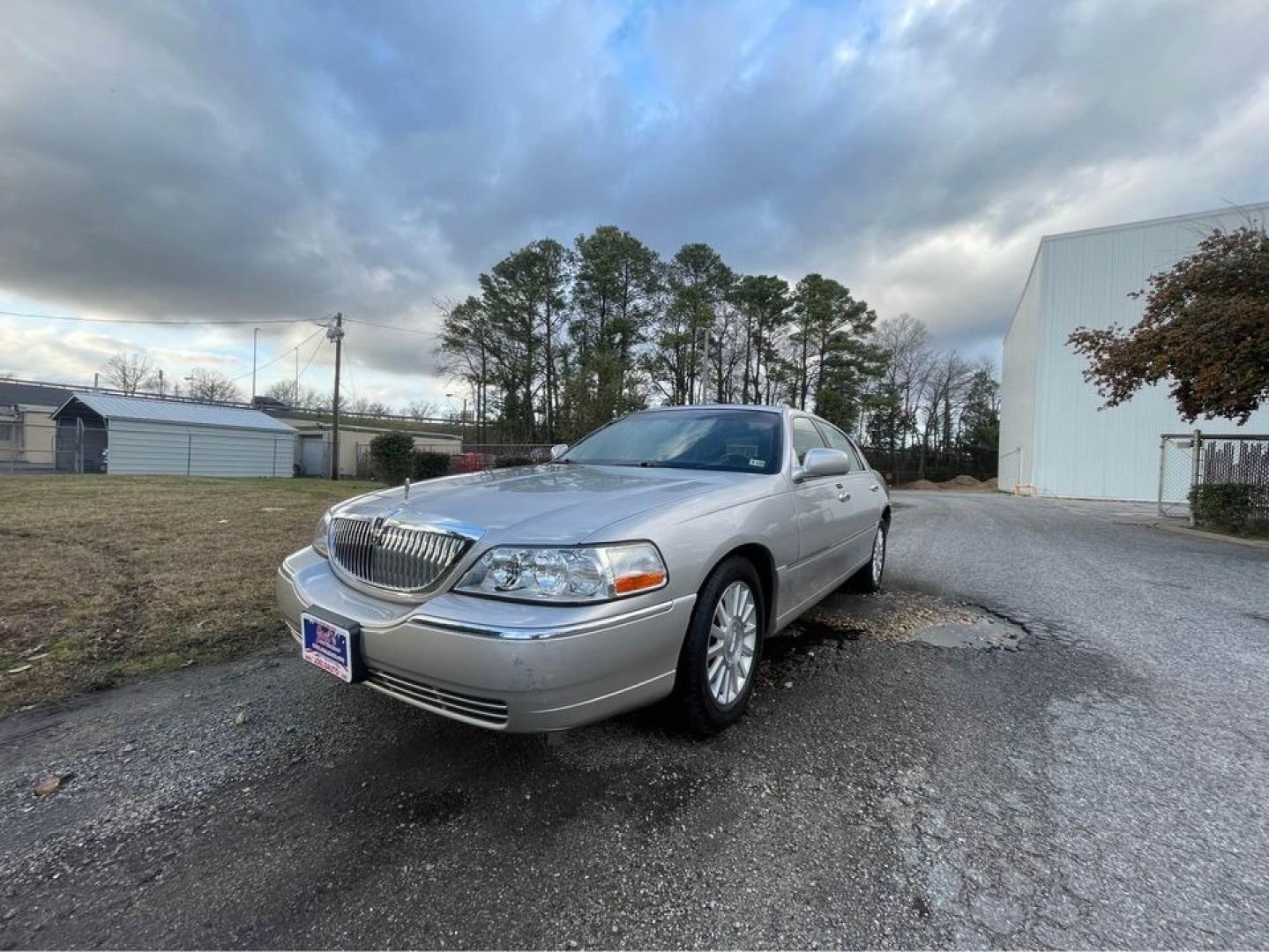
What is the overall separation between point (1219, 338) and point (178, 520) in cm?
1600

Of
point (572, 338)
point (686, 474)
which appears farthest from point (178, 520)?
point (572, 338)

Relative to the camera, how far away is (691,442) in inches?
142

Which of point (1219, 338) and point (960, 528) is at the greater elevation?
point (1219, 338)

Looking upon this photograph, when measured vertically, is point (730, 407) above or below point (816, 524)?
above

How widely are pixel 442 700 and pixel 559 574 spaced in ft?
1.88

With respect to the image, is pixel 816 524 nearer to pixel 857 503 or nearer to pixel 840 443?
pixel 857 503

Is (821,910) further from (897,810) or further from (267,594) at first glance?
(267,594)

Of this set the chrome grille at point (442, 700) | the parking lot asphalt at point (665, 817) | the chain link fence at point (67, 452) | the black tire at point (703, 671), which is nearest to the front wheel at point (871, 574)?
the parking lot asphalt at point (665, 817)

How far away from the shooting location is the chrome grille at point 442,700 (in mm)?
1880

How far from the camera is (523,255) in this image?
31.7 meters

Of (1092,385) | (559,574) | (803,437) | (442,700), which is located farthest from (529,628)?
(1092,385)

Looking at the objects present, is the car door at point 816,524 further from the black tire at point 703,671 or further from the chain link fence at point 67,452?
the chain link fence at point 67,452

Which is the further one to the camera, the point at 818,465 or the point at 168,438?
the point at 168,438

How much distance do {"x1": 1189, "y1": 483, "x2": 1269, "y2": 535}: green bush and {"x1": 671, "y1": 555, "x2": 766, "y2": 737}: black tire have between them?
1302cm
